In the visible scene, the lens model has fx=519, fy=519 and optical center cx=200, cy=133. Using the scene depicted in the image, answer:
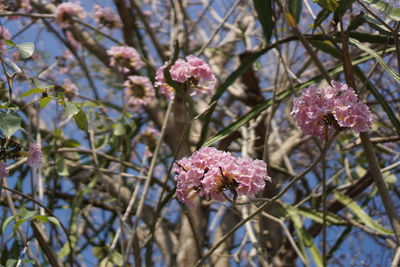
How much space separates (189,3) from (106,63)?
101 cm

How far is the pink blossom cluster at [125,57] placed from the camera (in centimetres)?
171

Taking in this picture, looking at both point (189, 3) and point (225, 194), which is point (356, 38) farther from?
point (189, 3)

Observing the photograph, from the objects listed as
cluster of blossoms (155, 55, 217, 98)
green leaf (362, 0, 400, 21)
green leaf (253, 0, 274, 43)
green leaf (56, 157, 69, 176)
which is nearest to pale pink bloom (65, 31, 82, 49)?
green leaf (56, 157, 69, 176)

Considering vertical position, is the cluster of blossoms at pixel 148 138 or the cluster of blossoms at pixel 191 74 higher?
the cluster of blossoms at pixel 148 138

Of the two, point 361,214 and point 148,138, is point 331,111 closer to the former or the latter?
point 361,214

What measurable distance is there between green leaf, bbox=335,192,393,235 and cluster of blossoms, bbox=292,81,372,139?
74cm

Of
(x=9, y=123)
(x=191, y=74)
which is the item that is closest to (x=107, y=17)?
(x=191, y=74)

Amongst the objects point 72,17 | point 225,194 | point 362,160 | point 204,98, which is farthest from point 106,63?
point 225,194

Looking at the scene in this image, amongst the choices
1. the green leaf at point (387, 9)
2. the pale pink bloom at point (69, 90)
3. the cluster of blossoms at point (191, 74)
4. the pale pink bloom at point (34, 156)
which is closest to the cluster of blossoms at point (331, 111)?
the green leaf at point (387, 9)

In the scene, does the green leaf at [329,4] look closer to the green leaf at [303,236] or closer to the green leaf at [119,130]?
the green leaf at [303,236]

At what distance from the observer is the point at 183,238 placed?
1675 millimetres

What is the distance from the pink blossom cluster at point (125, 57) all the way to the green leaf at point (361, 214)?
0.78 metres

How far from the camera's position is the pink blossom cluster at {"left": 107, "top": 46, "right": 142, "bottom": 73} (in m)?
1.71

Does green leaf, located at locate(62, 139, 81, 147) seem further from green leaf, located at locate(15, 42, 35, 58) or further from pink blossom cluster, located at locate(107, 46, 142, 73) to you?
green leaf, located at locate(15, 42, 35, 58)
